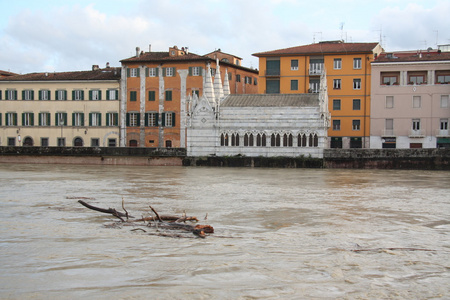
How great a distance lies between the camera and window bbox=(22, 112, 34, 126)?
217 ft

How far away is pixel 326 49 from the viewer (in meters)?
63.1

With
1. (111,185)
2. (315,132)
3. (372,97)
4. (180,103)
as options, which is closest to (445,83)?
(372,97)

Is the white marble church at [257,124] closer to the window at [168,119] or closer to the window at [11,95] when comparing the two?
the window at [168,119]

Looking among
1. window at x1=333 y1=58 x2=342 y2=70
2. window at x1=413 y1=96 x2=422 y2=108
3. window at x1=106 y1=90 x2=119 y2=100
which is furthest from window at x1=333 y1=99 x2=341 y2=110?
window at x1=106 y1=90 x2=119 y2=100

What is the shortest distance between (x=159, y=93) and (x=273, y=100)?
622 inches

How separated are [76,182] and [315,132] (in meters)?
26.1

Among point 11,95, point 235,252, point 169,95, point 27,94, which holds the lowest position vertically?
point 235,252

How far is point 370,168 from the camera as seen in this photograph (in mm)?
47000

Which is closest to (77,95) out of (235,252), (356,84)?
(356,84)

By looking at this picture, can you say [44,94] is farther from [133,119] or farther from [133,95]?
[133,119]

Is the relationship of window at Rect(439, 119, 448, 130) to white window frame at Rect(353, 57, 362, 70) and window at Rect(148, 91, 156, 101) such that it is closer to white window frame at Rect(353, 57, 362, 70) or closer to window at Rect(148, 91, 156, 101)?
white window frame at Rect(353, 57, 362, 70)

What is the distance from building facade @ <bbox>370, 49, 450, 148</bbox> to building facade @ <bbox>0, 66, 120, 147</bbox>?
29.1m

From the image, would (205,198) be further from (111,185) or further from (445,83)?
(445,83)

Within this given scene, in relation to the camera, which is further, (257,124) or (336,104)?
(336,104)
